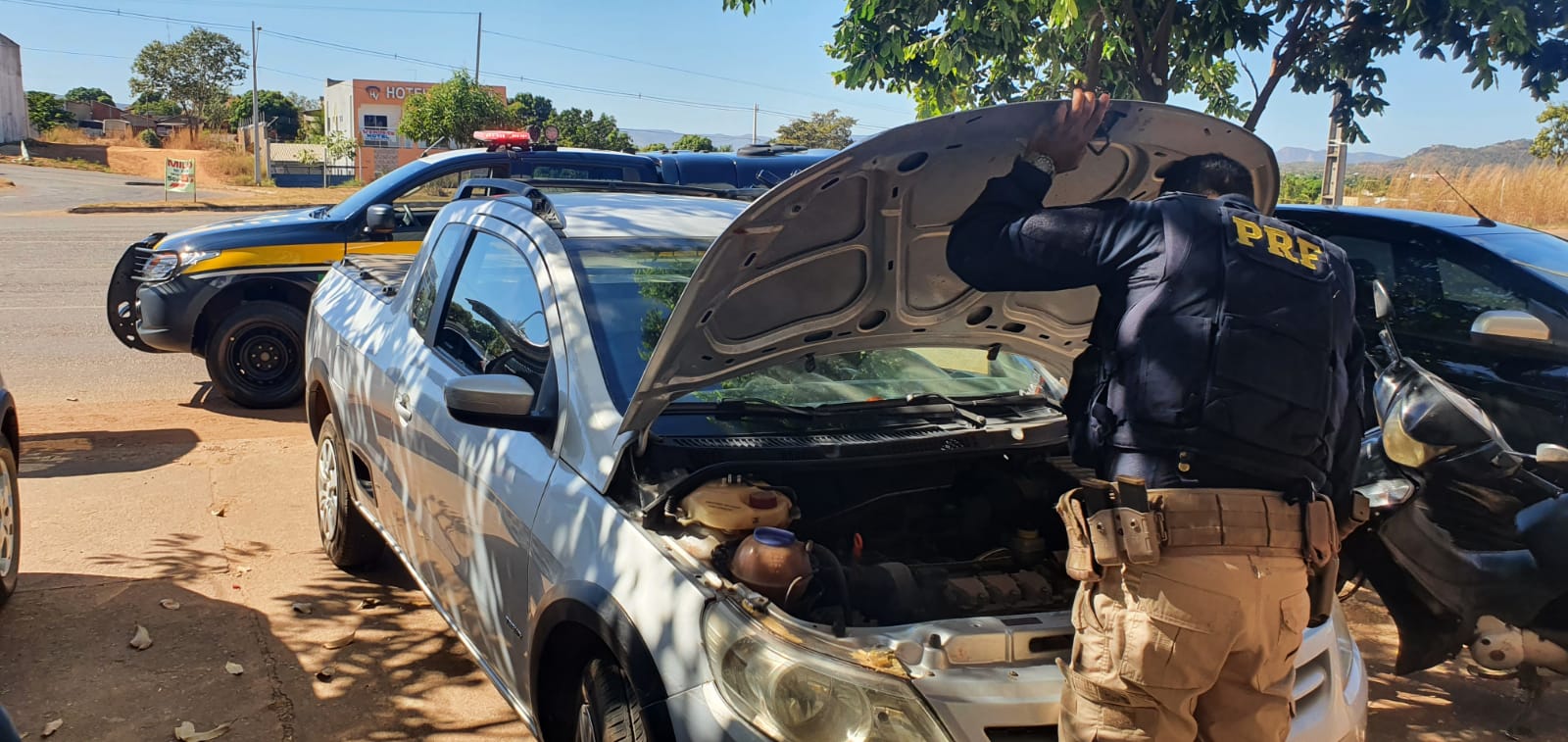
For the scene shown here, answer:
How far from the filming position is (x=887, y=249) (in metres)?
2.80

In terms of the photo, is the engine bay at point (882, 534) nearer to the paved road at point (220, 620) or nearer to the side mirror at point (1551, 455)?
the paved road at point (220, 620)

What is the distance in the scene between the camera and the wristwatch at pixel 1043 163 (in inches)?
100.0

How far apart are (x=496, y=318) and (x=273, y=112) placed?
296 ft

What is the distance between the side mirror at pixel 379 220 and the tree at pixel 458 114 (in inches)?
1238

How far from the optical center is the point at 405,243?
854 cm

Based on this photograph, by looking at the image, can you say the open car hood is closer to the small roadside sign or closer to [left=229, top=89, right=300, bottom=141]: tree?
the small roadside sign

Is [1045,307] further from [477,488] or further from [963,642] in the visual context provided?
[477,488]

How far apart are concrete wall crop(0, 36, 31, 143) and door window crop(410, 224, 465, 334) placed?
255 ft

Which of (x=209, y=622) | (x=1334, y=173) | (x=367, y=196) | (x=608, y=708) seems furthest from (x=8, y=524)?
(x=1334, y=173)

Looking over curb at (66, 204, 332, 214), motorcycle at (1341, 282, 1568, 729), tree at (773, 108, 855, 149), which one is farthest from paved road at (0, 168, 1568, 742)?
tree at (773, 108, 855, 149)

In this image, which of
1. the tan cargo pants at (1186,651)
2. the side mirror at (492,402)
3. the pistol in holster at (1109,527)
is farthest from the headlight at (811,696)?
the side mirror at (492,402)

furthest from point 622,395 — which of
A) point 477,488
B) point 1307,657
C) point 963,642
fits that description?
point 1307,657

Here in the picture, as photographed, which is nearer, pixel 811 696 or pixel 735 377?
pixel 811 696

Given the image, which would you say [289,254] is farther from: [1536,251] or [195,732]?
[1536,251]
